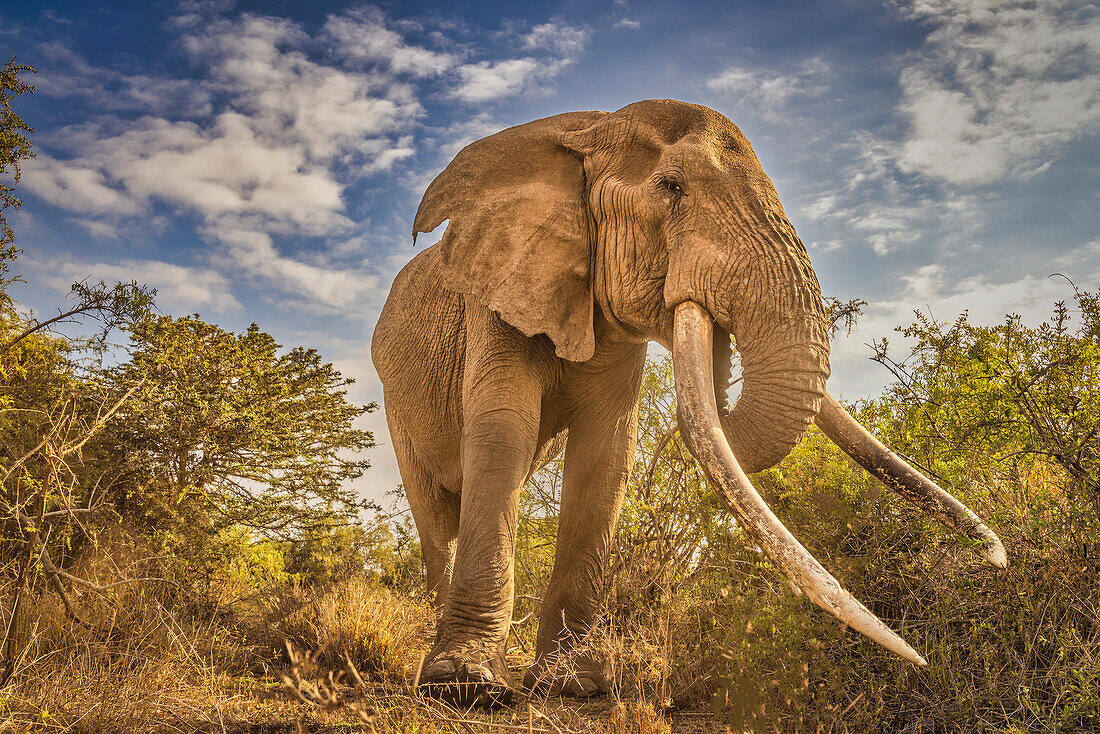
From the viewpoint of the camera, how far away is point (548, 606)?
19.6 feet

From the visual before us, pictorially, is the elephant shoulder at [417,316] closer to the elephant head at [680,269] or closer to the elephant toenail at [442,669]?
the elephant head at [680,269]

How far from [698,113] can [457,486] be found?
4.19 metres


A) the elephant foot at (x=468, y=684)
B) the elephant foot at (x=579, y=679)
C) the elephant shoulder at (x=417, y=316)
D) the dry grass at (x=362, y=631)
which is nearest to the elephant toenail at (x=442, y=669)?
the elephant foot at (x=468, y=684)

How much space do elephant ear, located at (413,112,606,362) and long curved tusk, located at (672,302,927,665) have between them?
3.37 ft

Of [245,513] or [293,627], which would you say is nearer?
[293,627]

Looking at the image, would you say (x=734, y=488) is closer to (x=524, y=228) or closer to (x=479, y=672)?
(x=479, y=672)

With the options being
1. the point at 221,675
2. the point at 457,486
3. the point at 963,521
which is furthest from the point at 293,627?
the point at 963,521

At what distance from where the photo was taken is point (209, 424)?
31.1ft

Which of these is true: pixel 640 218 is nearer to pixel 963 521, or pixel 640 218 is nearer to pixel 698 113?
pixel 698 113

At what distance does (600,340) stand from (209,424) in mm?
6032

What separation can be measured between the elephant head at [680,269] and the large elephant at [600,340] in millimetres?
11

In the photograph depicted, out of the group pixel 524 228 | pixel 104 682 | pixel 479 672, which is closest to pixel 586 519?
pixel 479 672

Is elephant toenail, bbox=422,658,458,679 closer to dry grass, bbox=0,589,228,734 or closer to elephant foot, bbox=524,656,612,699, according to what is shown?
elephant foot, bbox=524,656,612,699

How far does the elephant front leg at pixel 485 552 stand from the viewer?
4535 millimetres
